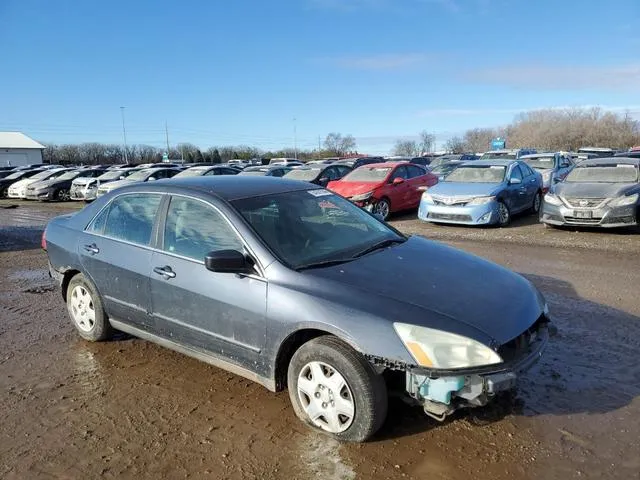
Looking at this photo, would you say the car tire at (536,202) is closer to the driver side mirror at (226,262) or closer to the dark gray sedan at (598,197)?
the dark gray sedan at (598,197)

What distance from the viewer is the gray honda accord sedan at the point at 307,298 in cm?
289

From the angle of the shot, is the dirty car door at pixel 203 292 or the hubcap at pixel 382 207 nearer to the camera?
the dirty car door at pixel 203 292

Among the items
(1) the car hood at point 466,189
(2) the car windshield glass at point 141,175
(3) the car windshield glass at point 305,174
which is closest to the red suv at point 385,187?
(1) the car hood at point 466,189

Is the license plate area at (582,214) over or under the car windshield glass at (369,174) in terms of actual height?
under

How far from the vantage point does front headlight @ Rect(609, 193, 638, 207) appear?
9.50 meters

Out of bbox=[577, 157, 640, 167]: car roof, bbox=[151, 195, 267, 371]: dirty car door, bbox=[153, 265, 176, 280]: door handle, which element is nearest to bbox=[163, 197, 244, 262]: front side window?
bbox=[151, 195, 267, 371]: dirty car door

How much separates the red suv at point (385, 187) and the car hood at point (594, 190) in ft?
13.1

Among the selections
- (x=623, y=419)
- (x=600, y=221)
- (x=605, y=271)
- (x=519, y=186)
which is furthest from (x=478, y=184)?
(x=623, y=419)

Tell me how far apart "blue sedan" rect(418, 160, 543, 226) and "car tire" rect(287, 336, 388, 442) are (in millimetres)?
8752

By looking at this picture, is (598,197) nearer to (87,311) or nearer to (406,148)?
(87,311)

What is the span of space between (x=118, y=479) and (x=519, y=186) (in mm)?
11226

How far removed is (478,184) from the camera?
1180 cm

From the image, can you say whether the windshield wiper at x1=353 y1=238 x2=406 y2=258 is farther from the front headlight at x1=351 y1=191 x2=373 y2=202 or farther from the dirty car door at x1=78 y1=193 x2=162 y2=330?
the front headlight at x1=351 y1=191 x2=373 y2=202

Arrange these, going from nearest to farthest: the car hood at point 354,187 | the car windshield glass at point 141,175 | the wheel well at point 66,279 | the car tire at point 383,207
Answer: the wheel well at point 66,279, the car hood at point 354,187, the car tire at point 383,207, the car windshield glass at point 141,175
